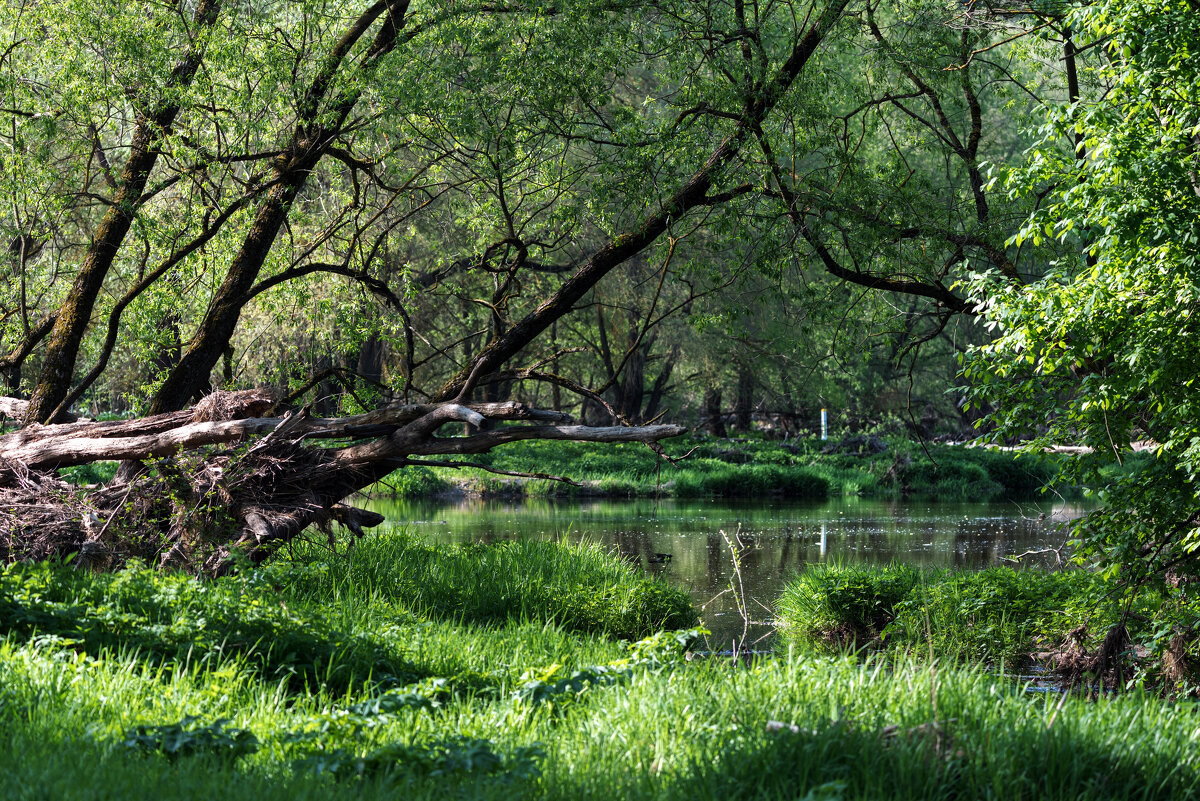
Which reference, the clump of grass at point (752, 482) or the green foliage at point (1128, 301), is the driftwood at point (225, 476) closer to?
the green foliage at point (1128, 301)

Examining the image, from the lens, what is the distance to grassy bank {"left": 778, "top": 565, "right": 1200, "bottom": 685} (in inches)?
338

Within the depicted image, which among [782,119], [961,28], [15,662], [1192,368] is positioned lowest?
[15,662]

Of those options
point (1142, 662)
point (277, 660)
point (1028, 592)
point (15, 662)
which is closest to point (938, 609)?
point (1028, 592)

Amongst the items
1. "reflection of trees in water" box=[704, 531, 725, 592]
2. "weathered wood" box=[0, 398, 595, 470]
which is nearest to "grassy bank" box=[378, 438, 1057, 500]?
"reflection of trees in water" box=[704, 531, 725, 592]

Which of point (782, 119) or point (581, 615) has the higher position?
point (782, 119)

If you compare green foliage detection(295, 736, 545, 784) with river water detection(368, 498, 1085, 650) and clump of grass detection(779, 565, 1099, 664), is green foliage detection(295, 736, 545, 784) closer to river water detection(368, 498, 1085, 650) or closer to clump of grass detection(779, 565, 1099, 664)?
river water detection(368, 498, 1085, 650)

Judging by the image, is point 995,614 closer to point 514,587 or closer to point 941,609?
point 941,609

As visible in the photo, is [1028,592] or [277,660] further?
[1028,592]

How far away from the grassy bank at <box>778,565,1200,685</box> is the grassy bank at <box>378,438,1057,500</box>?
1443 centimetres

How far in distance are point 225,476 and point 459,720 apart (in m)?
4.86

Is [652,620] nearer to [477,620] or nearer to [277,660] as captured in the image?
[477,620]

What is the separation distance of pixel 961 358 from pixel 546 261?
16.4m

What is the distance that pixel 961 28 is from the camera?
10.4 meters

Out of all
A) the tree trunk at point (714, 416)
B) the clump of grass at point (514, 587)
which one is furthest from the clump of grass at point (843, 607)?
the tree trunk at point (714, 416)
